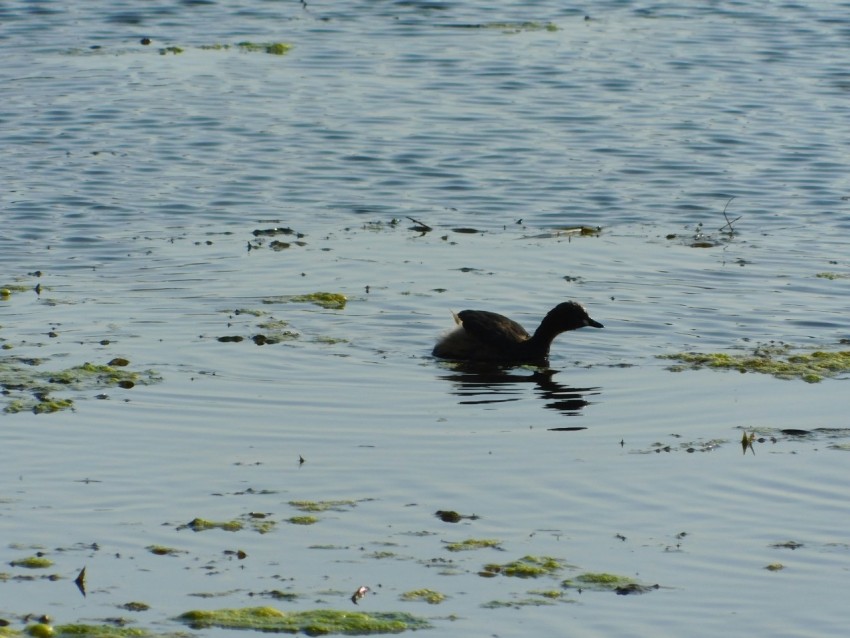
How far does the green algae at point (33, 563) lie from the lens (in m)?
8.85

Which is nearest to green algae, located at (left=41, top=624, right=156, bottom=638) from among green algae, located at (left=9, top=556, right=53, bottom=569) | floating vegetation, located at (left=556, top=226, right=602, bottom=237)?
green algae, located at (left=9, top=556, right=53, bottom=569)

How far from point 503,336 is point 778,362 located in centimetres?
233

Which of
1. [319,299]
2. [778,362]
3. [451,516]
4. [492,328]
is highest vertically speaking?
[319,299]

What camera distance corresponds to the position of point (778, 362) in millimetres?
13812

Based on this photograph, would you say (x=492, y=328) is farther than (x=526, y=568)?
Yes

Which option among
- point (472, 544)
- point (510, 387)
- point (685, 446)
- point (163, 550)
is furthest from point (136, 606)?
point (510, 387)

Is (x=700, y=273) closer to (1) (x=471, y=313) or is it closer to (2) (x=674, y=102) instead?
(1) (x=471, y=313)

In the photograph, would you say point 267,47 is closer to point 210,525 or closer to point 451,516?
point 451,516

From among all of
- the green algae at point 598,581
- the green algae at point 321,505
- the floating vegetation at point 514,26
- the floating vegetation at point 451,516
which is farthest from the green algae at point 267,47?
the green algae at point 598,581

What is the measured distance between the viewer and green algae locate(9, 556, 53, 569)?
885cm

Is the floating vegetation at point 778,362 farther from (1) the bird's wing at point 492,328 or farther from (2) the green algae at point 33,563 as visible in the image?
(2) the green algae at point 33,563

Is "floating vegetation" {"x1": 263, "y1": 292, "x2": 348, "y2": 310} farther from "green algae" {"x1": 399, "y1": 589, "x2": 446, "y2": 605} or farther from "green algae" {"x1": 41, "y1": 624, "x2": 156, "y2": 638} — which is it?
"green algae" {"x1": 41, "y1": 624, "x2": 156, "y2": 638}

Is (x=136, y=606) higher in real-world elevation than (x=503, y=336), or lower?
lower

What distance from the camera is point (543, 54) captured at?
29828 millimetres
